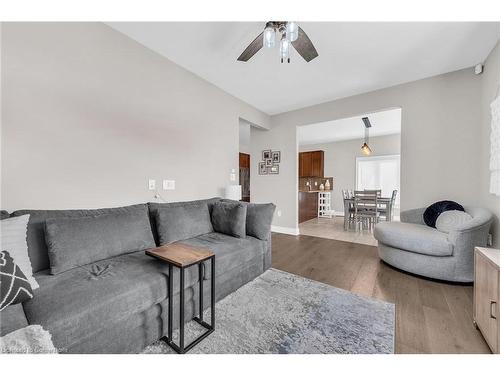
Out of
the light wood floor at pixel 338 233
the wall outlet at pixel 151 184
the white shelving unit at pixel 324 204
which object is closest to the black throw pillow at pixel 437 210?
the light wood floor at pixel 338 233

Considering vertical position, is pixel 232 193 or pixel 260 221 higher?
pixel 232 193

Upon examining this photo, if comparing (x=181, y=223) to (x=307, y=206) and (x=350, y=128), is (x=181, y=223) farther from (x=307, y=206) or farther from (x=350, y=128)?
(x=350, y=128)

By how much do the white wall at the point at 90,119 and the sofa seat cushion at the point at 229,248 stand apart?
33.5 inches

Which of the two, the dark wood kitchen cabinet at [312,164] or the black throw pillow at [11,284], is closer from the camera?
the black throw pillow at [11,284]

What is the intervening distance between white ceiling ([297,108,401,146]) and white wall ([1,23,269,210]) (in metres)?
2.77

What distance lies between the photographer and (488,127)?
7.70 feet

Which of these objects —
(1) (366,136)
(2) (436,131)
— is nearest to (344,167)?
(1) (366,136)

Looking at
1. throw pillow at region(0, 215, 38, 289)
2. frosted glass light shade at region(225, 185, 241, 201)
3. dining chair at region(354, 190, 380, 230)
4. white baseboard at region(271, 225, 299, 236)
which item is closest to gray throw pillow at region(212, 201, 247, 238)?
frosted glass light shade at region(225, 185, 241, 201)

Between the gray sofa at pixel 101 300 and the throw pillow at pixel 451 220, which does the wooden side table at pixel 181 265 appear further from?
the throw pillow at pixel 451 220

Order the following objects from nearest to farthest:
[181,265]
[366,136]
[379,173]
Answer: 1. [181,265]
2. [366,136]
3. [379,173]

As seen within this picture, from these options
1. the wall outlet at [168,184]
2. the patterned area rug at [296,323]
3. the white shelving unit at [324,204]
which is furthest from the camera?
the white shelving unit at [324,204]

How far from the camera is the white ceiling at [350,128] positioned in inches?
185

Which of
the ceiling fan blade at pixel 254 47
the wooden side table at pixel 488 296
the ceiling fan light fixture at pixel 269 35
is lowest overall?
the wooden side table at pixel 488 296

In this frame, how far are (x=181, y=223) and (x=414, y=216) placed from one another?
124 inches
